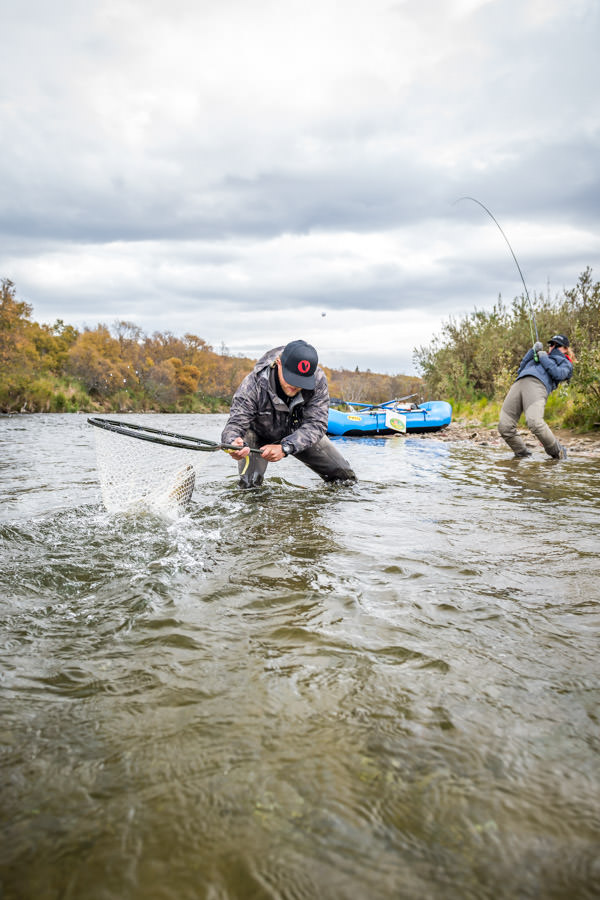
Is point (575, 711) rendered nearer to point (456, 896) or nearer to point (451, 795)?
point (451, 795)

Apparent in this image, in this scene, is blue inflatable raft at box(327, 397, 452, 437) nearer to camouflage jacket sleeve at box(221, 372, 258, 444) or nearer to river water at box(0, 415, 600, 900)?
camouflage jacket sleeve at box(221, 372, 258, 444)

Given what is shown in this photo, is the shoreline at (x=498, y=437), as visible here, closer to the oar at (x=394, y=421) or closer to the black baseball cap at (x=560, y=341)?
the oar at (x=394, y=421)

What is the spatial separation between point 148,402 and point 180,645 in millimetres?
52394

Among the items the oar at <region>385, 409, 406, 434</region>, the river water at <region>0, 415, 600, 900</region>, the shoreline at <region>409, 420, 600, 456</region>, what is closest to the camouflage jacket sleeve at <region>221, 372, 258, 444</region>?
the river water at <region>0, 415, 600, 900</region>

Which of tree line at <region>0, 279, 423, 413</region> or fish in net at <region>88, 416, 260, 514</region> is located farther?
tree line at <region>0, 279, 423, 413</region>

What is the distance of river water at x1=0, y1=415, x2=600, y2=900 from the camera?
123 cm

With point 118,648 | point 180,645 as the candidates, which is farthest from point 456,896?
point 118,648

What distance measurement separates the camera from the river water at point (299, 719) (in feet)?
4.04

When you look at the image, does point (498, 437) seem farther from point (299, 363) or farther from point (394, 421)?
point (299, 363)

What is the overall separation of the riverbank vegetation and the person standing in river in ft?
6.72

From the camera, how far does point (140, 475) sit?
16.4ft

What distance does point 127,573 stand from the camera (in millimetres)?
3203

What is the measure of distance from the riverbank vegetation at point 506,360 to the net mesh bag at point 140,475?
348 inches

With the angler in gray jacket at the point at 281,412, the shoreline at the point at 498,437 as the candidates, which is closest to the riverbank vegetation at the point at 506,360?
the shoreline at the point at 498,437
